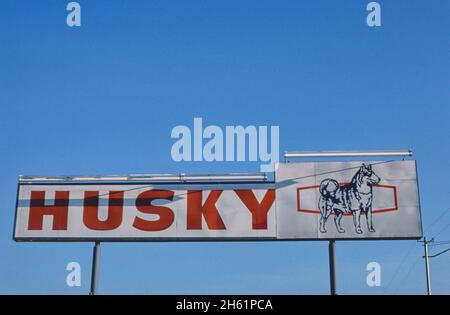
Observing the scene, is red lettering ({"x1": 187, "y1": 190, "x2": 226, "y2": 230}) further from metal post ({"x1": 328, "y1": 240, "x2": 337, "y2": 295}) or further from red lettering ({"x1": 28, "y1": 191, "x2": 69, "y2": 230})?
red lettering ({"x1": 28, "y1": 191, "x2": 69, "y2": 230})

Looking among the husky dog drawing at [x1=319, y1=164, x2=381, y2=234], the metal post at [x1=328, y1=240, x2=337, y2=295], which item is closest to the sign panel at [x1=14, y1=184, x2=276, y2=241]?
the husky dog drawing at [x1=319, y1=164, x2=381, y2=234]

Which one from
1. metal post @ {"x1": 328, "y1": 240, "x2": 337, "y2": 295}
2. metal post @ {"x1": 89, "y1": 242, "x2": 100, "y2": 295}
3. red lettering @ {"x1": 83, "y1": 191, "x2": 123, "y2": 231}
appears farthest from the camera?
red lettering @ {"x1": 83, "y1": 191, "x2": 123, "y2": 231}

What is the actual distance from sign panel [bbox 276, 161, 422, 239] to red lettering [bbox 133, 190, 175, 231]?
3.67 metres

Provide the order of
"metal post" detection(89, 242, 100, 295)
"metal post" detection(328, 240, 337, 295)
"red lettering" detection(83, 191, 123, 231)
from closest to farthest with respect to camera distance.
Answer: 1. "metal post" detection(328, 240, 337, 295)
2. "metal post" detection(89, 242, 100, 295)
3. "red lettering" detection(83, 191, 123, 231)

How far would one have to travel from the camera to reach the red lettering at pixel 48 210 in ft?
66.4

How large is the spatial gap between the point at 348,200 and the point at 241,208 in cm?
358

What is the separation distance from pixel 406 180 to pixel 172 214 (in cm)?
789

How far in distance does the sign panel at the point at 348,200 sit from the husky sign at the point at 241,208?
3 centimetres

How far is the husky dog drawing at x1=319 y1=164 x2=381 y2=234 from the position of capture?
65.3ft

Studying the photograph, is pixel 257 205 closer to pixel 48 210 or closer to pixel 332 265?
pixel 332 265

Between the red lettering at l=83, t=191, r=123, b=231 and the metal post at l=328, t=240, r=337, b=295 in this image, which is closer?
the metal post at l=328, t=240, r=337, b=295

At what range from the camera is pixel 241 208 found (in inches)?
789

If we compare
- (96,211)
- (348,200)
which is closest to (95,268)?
(96,211)
